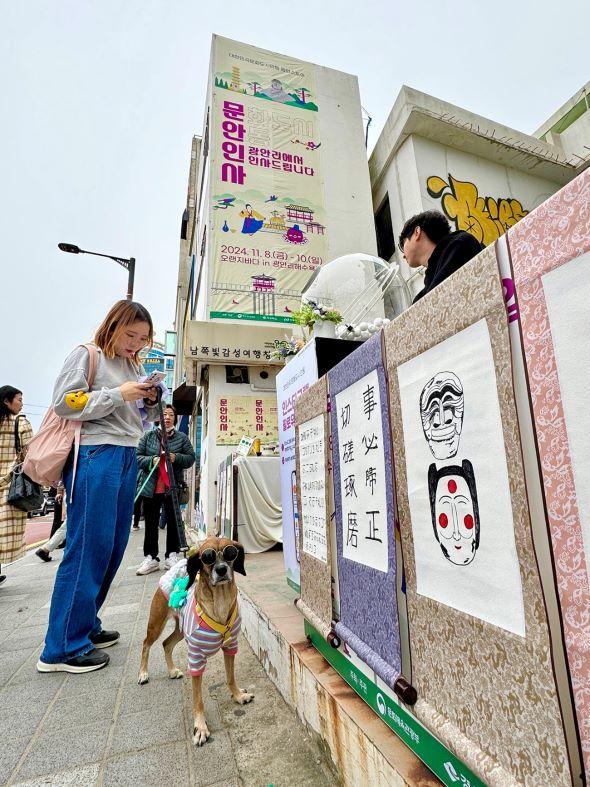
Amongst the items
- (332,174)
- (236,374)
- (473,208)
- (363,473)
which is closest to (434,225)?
(363,473)

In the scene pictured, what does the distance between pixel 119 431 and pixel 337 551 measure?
4.66 ft

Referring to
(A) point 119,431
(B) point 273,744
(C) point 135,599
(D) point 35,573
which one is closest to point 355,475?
(B) point 273,744

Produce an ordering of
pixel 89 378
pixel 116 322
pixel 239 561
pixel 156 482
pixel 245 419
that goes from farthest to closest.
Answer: pixel 245 419 < pixel 156 482 < pixel 116 322 < pixel 89 378 < pixel 239 561

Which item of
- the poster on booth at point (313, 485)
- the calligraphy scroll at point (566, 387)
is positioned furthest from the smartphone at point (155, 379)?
the calligraphy scroll at point (566, 387)

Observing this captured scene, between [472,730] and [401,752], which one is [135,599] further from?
[472,730]

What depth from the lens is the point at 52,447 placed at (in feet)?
6.91

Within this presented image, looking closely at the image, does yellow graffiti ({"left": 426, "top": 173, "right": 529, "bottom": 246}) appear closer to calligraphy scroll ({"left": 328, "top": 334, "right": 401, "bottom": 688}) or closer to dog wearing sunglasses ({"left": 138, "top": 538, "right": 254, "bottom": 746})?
calligraphy scroll ({"left": 328, "top": 334, "right": 401, "bottom": 688})

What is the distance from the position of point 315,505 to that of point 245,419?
5482 millimetres

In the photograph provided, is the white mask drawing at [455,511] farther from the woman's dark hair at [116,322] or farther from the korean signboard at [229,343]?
the korean signboard at [229,343]

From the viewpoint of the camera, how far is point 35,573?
4.66 m

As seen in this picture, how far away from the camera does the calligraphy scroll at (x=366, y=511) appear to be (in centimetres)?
108

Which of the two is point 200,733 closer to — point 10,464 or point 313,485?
point 313,485

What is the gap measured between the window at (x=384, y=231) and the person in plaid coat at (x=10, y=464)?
7900 millimetres

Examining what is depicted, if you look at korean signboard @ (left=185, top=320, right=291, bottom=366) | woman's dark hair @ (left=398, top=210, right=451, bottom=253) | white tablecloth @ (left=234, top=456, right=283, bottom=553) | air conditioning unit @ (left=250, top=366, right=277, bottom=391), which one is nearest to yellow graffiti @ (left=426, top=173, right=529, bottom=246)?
korean signboard @ (left=185, top=320, right=291, bottom=366)
